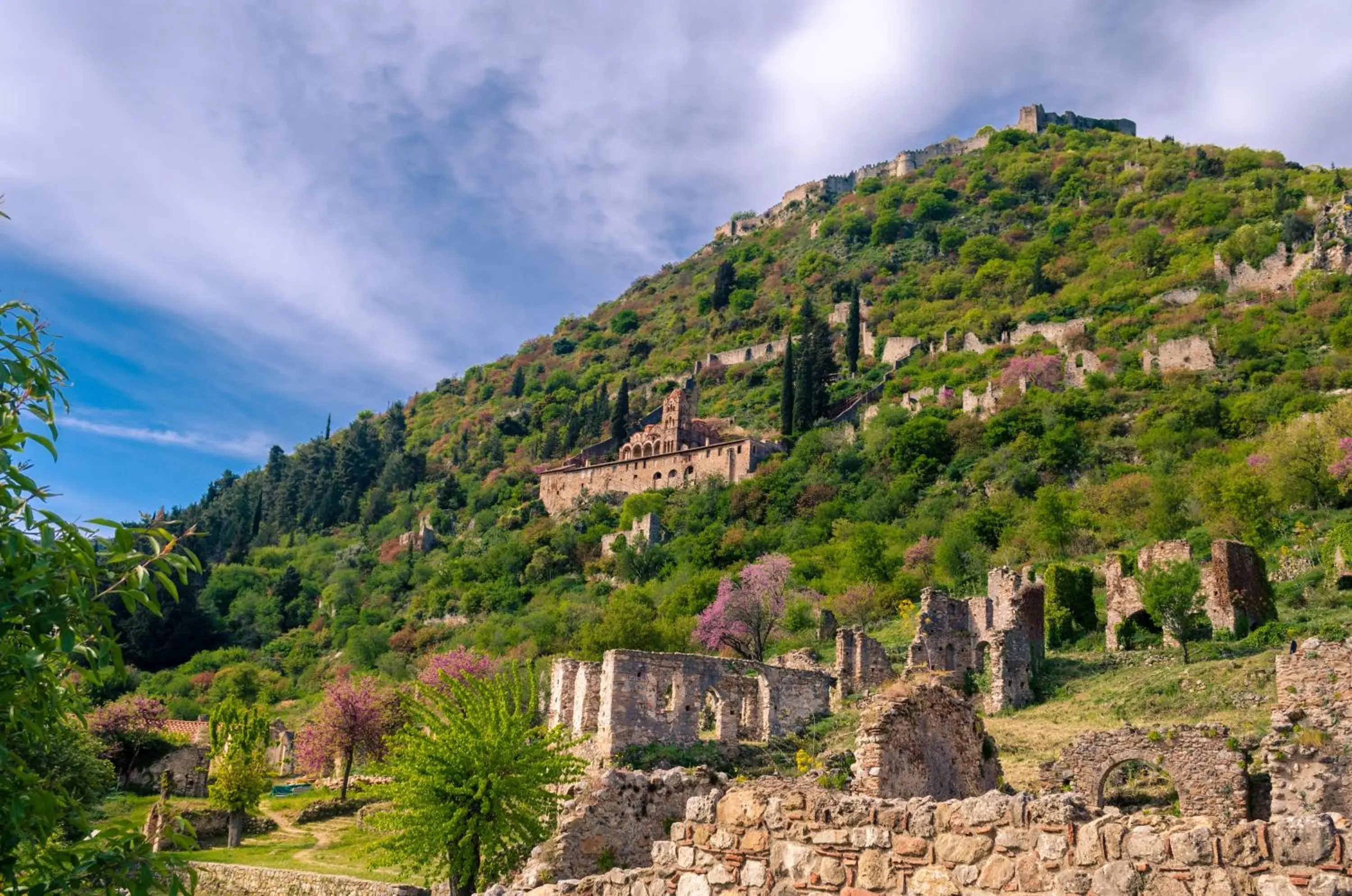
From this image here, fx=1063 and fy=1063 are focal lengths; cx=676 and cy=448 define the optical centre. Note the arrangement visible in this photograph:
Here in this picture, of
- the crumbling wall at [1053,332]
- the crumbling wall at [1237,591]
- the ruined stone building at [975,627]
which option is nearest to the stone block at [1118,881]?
the ruined stone building at [975,627]

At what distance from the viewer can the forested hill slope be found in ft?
163

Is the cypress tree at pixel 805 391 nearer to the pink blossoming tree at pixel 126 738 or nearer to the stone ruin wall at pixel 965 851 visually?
the pink blossoming tree at pixel 126 738

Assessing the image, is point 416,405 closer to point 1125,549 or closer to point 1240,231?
point 1240,231

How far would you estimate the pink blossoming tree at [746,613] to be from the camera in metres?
43.1

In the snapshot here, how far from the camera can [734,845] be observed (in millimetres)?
6375

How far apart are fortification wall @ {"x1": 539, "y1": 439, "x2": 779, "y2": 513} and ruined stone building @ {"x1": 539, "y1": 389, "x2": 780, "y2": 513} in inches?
1.9

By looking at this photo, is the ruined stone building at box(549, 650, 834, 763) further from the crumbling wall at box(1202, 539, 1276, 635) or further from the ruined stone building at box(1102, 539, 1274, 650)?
the crumbling wall at box(1202, 539, 1276, 635)

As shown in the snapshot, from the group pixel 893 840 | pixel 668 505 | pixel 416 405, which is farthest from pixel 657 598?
pixel 416 405

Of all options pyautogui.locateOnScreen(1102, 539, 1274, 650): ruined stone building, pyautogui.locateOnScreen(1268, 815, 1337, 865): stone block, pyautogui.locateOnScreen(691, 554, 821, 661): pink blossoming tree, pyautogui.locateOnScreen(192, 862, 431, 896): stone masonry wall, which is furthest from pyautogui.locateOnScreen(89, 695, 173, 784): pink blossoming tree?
pyautogui.locateOnScreen(1268, 815, 1337, 865): stone block

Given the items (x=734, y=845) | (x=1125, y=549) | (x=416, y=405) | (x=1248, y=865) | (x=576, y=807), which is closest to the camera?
(x=1248, y=865)

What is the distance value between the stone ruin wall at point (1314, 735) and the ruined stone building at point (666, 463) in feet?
210

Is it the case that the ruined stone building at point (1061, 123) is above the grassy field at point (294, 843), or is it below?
above

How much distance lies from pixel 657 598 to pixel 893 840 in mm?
52051

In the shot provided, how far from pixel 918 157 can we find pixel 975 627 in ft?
461
